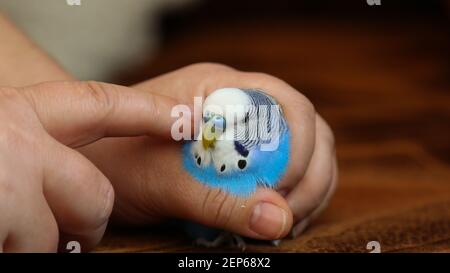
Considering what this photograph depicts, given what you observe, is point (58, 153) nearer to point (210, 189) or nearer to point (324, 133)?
point (210, 189)

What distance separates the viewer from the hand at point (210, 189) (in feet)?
2.21

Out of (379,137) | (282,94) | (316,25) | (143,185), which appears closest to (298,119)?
(282,94)

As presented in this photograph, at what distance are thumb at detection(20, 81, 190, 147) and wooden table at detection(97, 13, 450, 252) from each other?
0.13 metres

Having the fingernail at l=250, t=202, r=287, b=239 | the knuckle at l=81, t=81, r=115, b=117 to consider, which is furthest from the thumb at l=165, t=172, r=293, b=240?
the knuckle at l=81, t=81, r=115, b=117

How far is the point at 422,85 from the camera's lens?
5.36 ft

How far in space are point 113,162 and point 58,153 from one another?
0.17 meters

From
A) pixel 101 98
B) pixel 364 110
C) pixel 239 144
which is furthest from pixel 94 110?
pixel 364 110

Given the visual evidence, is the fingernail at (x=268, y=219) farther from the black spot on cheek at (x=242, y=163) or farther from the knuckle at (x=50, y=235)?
the knuckle at (x=50, y=235)

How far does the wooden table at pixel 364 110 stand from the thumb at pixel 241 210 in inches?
1.5

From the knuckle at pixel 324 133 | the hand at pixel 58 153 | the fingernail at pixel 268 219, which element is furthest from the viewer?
the knuckle at pixel 324 133

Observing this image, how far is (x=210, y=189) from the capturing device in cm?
67

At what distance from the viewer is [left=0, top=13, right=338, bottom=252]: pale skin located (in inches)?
22.7

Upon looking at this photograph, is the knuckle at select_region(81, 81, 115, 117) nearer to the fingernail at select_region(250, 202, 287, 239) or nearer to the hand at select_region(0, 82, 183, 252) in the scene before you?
the hand at select_region(0, 82, 183, 252)

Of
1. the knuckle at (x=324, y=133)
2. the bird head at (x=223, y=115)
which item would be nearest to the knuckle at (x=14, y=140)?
the bird head at (x=223, y=115)
